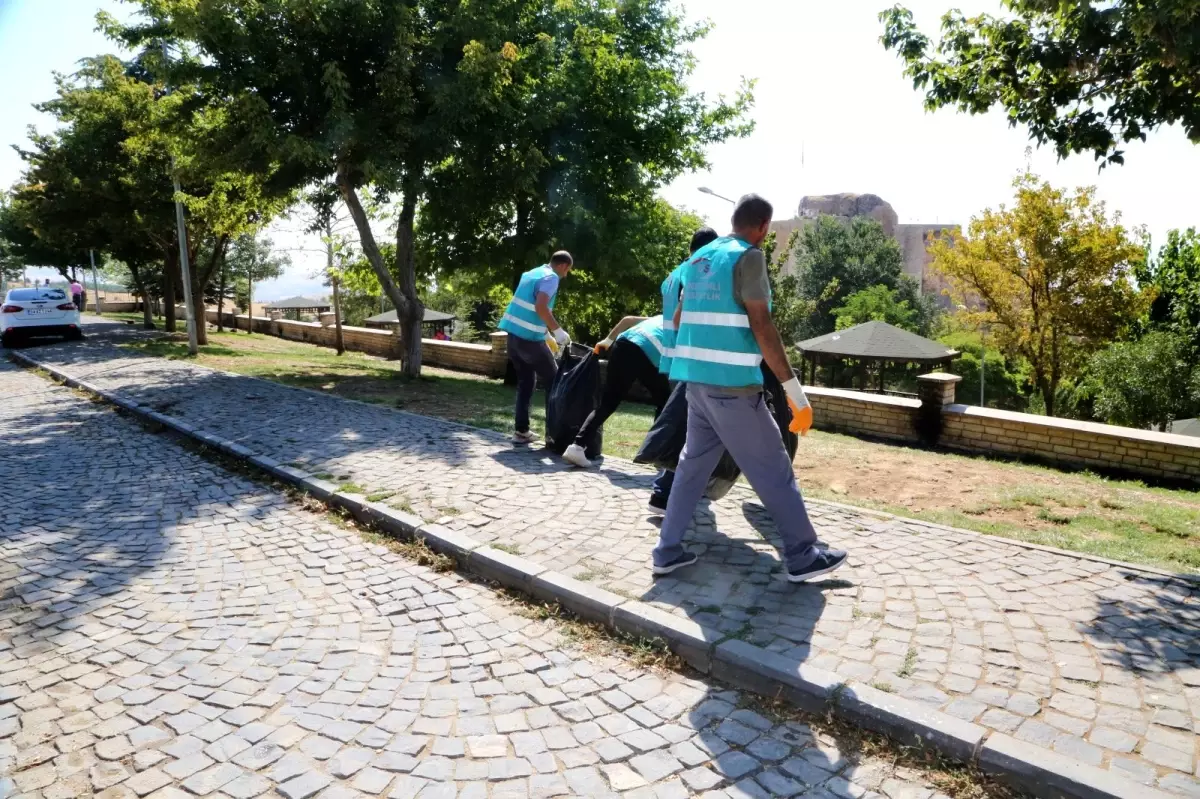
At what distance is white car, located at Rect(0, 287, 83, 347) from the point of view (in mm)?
18016

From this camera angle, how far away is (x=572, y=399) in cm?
701

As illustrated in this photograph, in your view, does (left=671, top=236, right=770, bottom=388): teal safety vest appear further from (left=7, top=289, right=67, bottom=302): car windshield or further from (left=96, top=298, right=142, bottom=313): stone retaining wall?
(left=96, top=298, right=142, bottom=313): stone retaining wall

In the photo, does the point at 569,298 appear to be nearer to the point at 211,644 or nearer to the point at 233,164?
the point at 233,164

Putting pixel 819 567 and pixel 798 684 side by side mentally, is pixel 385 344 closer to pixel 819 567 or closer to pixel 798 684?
pixel 819 567

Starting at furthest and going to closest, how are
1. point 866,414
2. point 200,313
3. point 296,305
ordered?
point 296,305 < point 200,313 < point 866,414

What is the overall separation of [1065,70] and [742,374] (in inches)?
190

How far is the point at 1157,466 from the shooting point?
7719 millimetres

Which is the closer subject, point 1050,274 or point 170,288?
point 1050,274

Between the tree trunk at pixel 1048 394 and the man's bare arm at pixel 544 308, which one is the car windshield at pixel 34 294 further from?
the tree trunk at pixel 1048 394

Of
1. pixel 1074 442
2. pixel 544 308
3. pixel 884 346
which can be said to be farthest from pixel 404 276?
pixel 884 346

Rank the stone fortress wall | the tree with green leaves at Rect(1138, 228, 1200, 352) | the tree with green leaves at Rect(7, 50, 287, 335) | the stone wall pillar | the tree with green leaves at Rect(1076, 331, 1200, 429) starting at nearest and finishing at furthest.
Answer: the stone wall pillar → the tree with green leaves at Rect(7, 50, 287, 335) → the tree with green leaves at Rect(1076, 331, 1200, 429) → the tree with green leaves at Rect(1138, 228, 1200, 352) → the stone fortress wall

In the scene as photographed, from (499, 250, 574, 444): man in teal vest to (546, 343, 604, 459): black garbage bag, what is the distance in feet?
0.66

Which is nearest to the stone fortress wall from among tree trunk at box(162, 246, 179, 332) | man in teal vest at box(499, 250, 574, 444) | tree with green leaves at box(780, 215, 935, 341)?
tree with green leaves at box(780, 215, 935, 341)

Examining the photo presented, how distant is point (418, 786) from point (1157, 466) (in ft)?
26.8
